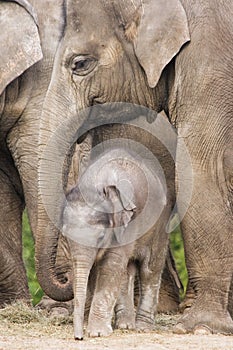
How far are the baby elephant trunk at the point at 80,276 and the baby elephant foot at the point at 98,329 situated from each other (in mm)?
124

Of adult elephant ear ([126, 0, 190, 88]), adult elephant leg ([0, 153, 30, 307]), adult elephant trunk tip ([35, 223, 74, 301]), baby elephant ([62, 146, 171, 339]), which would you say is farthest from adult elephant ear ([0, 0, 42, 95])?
adult elephant trunk tip ([35, 223, 74, 301])

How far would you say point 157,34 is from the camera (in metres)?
10.6

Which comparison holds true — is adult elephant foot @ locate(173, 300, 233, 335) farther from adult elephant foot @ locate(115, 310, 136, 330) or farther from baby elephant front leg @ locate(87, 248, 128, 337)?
baby elephant front leg @ locate(87, 248, 128, 337)

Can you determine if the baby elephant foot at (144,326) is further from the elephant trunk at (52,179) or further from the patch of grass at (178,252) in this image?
the patch of grass at (178,252)

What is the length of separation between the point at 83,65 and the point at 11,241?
1807 millimetres

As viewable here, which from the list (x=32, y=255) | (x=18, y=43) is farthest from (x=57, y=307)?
(x=32, y=255)

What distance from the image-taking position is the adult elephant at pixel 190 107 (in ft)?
34.0

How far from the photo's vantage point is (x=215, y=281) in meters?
10.4

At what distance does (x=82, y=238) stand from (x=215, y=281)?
938mm

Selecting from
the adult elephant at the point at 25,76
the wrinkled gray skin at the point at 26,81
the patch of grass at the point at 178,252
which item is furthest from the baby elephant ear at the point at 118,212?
the patch of grass at the point at 178,252

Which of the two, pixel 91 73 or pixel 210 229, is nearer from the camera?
pixel 210 229

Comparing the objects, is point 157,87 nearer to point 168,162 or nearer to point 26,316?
point 168,162

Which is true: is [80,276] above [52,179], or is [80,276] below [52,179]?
below

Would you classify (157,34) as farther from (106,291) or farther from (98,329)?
(98,329)
